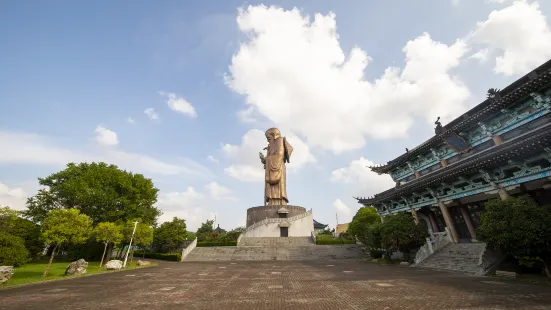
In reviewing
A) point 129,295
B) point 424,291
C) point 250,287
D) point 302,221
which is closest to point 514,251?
point 424,291

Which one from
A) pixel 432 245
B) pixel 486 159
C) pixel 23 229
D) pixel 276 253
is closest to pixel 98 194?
pixel 23 229

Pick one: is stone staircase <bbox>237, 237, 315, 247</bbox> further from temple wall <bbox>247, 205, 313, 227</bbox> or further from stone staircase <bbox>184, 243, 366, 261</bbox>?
temple wall <bbox>247, 205, 313, 227</bbox>

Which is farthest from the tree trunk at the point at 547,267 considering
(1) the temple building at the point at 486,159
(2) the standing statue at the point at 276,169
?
(2) the standing statue at the point at 276,169

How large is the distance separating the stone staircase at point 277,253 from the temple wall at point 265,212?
986 cm

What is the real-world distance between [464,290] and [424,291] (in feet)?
4.82

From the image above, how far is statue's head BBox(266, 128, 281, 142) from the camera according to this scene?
50.8m

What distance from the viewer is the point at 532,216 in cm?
1177

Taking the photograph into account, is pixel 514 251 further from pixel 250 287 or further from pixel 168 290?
pixel 168 290

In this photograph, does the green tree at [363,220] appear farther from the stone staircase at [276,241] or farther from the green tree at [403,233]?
the green tree at [403,233]

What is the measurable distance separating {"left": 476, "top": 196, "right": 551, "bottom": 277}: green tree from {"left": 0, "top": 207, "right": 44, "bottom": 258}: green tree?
34.0 meters

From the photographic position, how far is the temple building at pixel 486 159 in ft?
47.7

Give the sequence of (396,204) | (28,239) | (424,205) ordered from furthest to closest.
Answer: (396,204) → (28,239) → (424,205)

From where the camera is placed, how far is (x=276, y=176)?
4716 centimetres

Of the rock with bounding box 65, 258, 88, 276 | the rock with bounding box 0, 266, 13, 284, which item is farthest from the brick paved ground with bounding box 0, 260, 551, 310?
the rock with bounding box 65, 258, 88, 276
